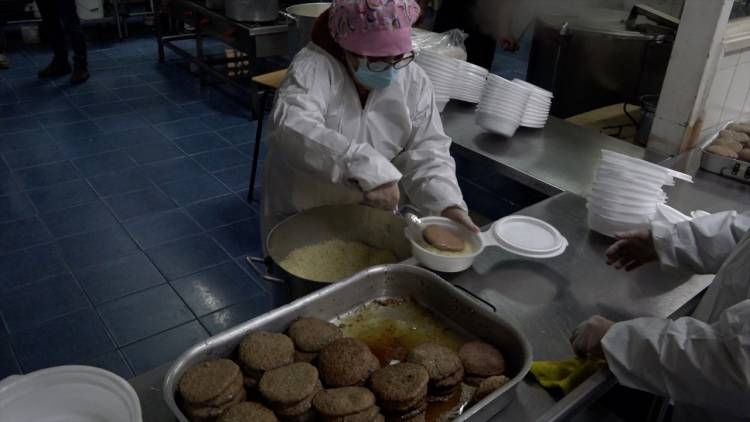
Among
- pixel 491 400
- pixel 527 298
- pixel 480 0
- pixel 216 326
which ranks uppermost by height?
pixel 480 0

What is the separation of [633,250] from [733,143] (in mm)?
1146

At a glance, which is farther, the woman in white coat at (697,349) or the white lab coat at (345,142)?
the white lab coat at (345,142)

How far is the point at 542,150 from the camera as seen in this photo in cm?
267

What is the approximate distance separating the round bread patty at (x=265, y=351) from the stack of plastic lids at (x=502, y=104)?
1774 millimetres

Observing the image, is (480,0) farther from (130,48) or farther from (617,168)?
(130,48)

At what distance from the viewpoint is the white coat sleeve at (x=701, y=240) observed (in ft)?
5.11

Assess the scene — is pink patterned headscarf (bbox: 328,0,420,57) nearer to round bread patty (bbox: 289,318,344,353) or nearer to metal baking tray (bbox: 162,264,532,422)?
metal baking tray (bbox: 162,264,532,422)

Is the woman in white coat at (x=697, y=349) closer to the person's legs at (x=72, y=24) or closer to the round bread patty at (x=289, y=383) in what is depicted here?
the round bread patty at (x=289, y=383)

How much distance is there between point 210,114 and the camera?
5016mm

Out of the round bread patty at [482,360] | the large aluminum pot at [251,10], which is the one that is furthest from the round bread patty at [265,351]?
the large aluminum pot at [251,10]

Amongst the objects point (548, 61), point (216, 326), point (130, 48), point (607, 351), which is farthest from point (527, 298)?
point (130, 48)

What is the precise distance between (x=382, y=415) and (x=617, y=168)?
124cm

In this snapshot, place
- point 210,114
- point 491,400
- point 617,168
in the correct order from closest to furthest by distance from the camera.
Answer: point 491,400 → point 617,168 → point 210,114

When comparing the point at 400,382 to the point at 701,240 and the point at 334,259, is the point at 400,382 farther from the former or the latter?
the point at 701,240
